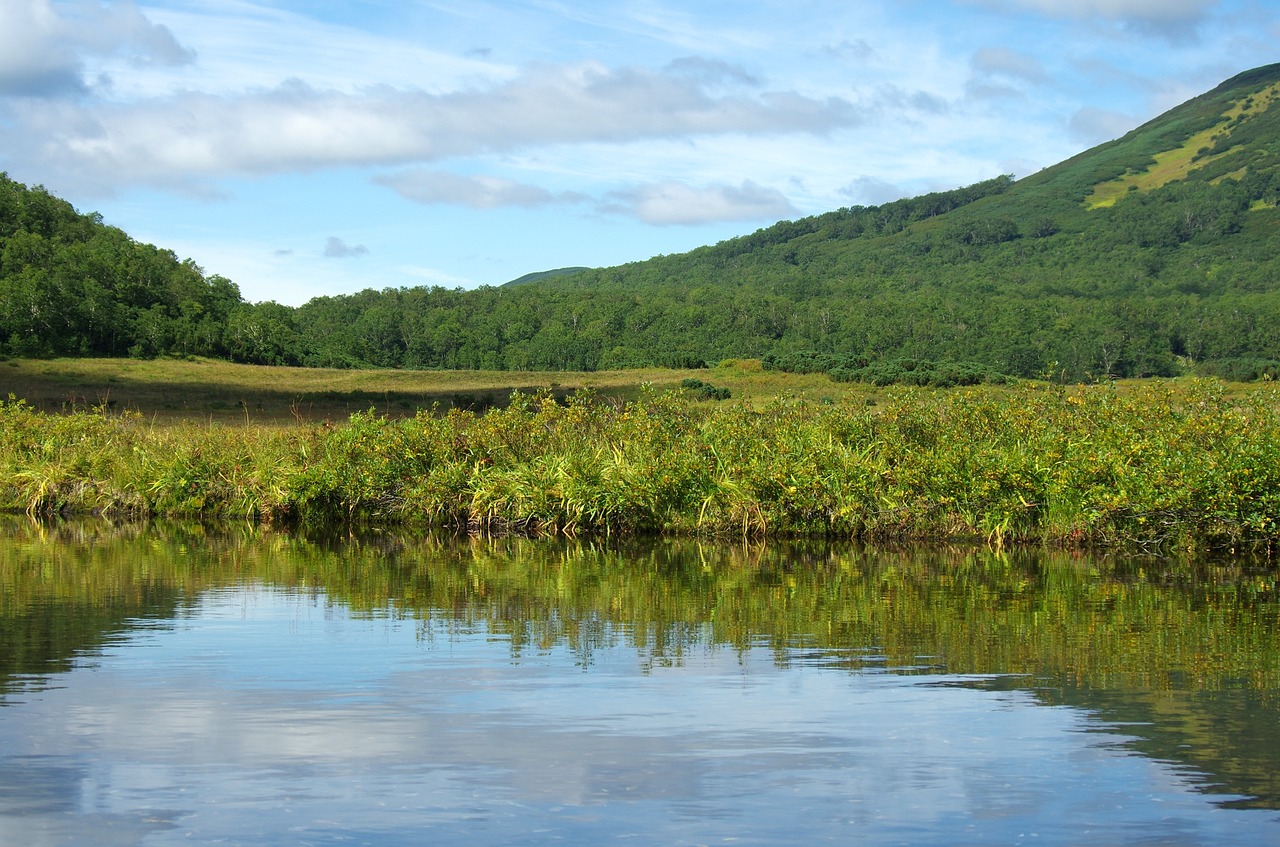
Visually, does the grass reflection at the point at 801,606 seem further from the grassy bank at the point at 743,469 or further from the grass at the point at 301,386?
the grass at the point at 301,386

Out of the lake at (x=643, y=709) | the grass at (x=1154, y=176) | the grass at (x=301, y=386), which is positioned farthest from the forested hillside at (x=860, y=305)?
the lake at (x=643, y=709)

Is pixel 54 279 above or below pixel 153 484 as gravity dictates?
above

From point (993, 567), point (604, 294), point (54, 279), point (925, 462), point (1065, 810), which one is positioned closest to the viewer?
point (1065, 810)

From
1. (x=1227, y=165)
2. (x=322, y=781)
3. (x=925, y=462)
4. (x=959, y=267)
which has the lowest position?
(x=322, y=781)

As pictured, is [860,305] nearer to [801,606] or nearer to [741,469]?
[741,469]

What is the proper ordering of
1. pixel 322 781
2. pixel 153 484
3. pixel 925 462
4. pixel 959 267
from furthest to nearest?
pixel 959 267, pixel 153 484, pixel 925 462, pixel 322 781

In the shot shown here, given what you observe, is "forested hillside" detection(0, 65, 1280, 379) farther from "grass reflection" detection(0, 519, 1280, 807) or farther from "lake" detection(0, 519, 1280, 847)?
"lake" detection(0, 519, 1280, 847)

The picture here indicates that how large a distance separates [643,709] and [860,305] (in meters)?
122

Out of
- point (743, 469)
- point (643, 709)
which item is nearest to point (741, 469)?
point (743, 469)

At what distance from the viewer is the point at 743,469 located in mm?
16734

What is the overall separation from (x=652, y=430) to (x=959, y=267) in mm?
167276

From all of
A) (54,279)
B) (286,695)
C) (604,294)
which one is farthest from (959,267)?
(286,695)

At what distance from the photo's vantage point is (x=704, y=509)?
672 inches

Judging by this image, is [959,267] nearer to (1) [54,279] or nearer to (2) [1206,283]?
(2) [1206,283]
